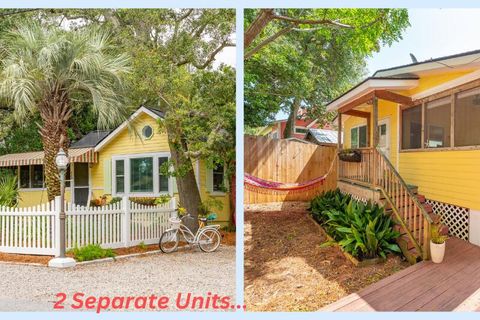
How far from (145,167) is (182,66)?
143 centimetres

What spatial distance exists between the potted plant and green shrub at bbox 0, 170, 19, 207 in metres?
4.08

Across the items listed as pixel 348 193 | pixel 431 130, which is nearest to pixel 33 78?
pixel 348 193

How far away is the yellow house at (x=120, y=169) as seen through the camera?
4.04m

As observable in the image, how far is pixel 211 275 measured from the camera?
11.1 feet

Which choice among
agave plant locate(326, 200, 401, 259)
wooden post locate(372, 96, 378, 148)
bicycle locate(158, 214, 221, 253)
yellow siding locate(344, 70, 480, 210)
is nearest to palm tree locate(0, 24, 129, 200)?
bicycle locate(158, 214, 221, 253)

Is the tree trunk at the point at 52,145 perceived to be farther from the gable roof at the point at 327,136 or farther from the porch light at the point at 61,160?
the gable roof at the point at 327,136

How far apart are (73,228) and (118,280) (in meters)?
0.84

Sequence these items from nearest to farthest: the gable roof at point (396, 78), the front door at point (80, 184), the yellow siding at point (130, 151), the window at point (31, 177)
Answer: the gable roof at point (396, 78), the yellow siding at point (130, 151), the window at point (31, 177), the front door at point (80, 184)

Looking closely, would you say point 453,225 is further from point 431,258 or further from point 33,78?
point 33,78

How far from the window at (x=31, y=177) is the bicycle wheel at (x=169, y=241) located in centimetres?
151

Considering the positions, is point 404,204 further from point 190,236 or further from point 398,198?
point 190,236

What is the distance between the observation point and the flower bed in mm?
3146

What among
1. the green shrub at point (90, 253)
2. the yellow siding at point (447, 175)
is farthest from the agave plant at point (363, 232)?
the green shrub at point (90, 253)

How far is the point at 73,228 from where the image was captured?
3.83 m
